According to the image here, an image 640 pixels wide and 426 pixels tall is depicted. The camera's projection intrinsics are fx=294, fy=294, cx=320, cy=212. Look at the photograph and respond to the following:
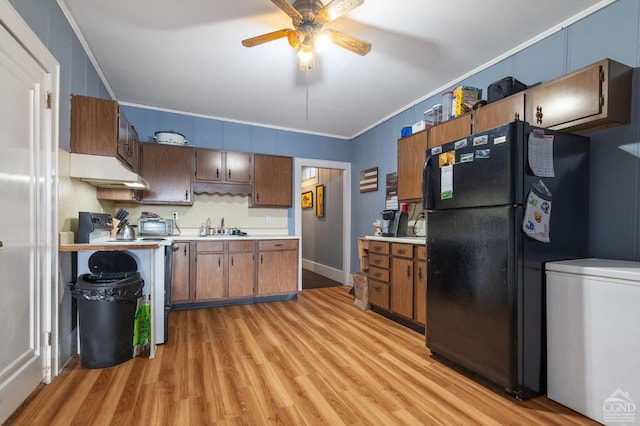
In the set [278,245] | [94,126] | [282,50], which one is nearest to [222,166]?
[278,245]

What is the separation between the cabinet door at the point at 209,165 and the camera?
4.13m

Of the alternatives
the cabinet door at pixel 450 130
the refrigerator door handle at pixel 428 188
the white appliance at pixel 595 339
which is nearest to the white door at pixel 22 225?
the refrigerator door handle at pixel 428 188

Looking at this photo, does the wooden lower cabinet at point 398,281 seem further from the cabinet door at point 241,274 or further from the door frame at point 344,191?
the cabinet door at point 241,274

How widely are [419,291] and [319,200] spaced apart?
3748 mm

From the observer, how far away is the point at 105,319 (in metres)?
Answer: 2.18

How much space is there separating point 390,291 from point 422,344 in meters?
0.73

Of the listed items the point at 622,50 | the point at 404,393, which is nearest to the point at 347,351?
the point at 404,393

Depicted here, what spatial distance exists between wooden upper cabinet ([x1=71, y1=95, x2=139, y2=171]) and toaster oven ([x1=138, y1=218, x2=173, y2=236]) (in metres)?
1.41

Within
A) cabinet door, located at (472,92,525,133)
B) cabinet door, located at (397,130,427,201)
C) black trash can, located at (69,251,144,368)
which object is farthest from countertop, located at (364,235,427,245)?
black trash can, located at (69,251,144,368)

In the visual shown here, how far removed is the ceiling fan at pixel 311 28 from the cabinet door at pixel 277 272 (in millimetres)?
2583

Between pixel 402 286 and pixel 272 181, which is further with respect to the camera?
pixel 272 181

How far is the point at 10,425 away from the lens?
1.56 metres

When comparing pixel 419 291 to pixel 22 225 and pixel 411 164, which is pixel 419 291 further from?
pixel 22 225

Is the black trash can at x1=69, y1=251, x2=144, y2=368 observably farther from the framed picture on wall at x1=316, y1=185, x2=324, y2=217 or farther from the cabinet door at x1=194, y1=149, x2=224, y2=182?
the framed picture on wall at x1=316, y1=185, x2=324, y2=217
